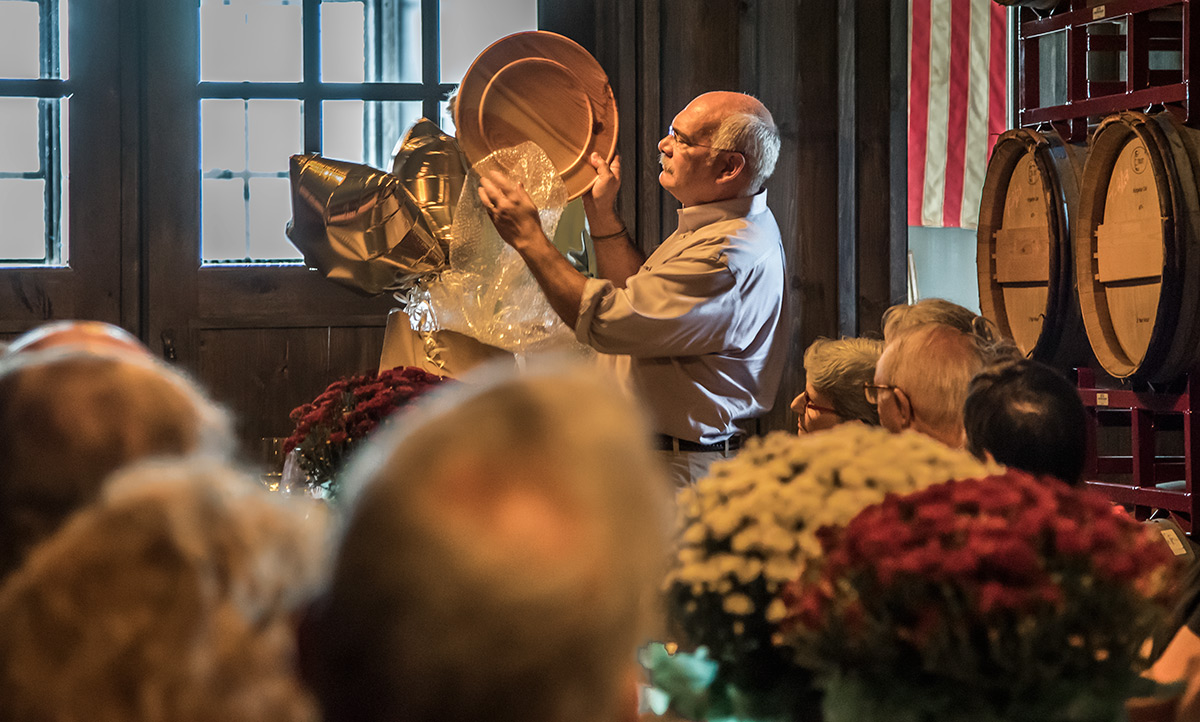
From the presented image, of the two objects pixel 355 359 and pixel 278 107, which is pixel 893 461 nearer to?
pixel 355 359

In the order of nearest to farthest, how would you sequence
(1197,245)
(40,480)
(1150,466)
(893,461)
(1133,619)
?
1. (40,480)
2. (1133,619)
3. (893,461)
4. (1197,245)
5. (1150,466)

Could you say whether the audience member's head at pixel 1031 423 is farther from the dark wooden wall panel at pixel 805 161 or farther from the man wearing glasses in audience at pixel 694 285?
the dark wooden wall panel at pixel 805 161

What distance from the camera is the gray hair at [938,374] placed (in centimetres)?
195

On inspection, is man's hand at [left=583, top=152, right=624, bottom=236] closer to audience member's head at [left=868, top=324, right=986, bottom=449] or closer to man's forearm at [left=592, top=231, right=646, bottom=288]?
man's forearm at [left=592, top=231, right=646, bottom=288]

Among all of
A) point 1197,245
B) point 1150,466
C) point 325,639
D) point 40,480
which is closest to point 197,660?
point 325,639

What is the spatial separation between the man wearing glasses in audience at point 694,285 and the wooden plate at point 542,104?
6 centimetres

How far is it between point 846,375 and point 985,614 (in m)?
1.95

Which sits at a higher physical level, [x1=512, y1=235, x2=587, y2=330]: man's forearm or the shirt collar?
the shirt collar

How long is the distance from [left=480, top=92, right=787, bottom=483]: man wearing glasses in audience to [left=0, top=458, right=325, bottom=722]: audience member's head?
6.26 feet

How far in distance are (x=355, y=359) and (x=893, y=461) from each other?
2.80 meters

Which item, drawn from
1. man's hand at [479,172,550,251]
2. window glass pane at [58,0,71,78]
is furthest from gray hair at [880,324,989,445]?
window glass pane at [58,0,71,78]

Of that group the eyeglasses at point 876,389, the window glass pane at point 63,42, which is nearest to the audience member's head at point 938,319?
the eyeglasses at point 876,389

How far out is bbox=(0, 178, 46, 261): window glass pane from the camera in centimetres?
350

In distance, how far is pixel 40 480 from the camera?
21.7 inches
